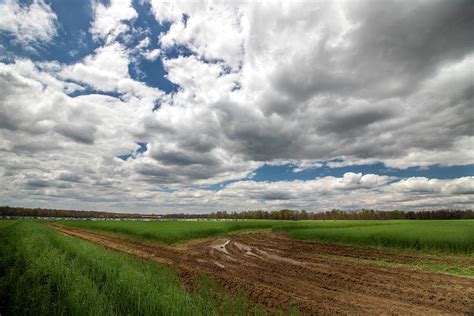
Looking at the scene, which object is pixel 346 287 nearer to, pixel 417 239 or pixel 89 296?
pixel 89 296

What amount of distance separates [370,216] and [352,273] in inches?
5576

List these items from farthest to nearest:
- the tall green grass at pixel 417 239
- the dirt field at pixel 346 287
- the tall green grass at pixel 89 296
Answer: the tall green grass at pixel 417 239, the dirt field at pixel 346 287, the tall green grass at pixel 89 296

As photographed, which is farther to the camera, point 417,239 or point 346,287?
point 417,239

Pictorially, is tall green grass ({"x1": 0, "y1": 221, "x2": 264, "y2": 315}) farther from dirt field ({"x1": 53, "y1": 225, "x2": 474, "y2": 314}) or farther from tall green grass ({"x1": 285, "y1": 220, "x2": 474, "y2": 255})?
tall green grass ({"x1": 285, "y1": 220, "x2": 474, "y2": 255})

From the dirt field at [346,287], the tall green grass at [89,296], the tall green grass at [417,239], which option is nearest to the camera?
the tall green grass at [89,296]

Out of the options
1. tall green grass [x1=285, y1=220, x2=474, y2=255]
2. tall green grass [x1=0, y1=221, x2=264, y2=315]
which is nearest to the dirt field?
tall green grass [x1=0, y1=221, x2=264, y2=315]

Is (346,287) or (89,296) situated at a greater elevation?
(89,296)

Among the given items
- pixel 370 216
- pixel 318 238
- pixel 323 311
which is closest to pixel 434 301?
pixel 323 311

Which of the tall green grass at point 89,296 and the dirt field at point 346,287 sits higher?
the tall green grass at point 89,296

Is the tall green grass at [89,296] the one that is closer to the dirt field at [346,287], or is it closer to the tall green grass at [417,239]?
the dirt field at [346,287]

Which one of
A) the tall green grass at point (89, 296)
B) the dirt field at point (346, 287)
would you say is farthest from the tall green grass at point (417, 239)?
the tall green grass at point (89, 296)

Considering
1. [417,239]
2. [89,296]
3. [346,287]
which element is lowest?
[346,287]

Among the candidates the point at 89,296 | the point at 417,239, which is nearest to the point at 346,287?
the point at 89,296

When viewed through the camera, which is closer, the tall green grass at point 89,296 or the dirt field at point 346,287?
the tall green grass at point 89,296
